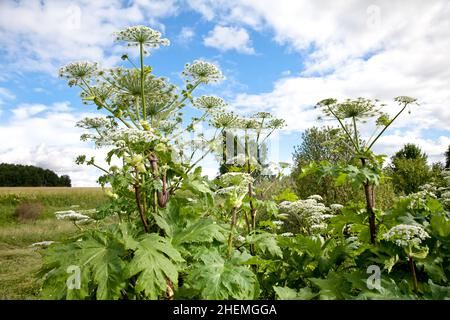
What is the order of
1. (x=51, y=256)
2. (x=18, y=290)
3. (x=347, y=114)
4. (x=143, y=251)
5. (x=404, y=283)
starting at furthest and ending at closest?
(x=18, y=290), (x=347, y=114), (x=404, y=283), (x=51, y=256), (x=143, y=251)

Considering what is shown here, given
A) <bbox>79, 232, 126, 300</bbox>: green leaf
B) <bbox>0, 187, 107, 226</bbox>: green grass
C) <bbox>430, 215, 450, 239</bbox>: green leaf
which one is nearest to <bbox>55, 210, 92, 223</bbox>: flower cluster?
<bbox>79, 232, 126, 300</bbox>: green leaf

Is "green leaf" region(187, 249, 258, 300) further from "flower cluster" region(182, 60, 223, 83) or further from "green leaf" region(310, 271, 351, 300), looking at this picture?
"flower cluster" region(182, 60, 223, 83)

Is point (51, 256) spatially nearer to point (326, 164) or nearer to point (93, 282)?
point (93, 282)

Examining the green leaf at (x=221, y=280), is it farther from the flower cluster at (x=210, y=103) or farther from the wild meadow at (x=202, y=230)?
the flower cluster at (x=210, y=103)

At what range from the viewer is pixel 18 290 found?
1116cm

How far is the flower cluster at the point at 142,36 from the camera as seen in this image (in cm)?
439

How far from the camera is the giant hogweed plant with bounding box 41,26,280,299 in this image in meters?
2.74

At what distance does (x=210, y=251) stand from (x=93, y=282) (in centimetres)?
94

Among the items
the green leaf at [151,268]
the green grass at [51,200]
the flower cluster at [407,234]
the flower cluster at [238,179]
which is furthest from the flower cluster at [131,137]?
the green grass at [51,200]

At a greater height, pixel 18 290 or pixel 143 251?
pixel 143 251

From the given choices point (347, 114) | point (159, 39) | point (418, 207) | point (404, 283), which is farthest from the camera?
point (347, 114)
